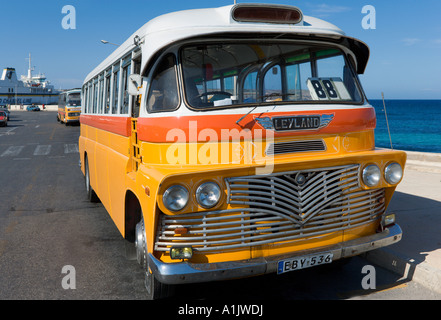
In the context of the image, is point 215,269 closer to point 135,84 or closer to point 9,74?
point 135,84

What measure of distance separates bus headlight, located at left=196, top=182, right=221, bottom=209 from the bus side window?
2.80ft

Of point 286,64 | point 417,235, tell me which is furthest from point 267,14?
point 417,235

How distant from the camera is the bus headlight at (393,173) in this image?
14.2 ft

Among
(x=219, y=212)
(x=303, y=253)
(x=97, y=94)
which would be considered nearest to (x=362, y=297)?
(x=303, y=253)

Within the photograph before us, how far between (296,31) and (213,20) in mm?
806

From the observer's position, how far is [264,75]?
4.54 metres

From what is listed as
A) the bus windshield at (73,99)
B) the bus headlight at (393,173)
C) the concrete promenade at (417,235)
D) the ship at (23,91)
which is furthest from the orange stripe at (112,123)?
the ship at (23,91)

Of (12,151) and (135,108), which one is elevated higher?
(135,108)

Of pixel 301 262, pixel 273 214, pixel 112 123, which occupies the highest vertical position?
pixel 112 123

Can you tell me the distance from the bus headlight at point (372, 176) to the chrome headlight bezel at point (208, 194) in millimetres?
1522

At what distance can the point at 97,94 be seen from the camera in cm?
768

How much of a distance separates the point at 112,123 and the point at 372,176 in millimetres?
3364

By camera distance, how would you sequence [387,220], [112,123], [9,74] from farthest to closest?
[9,74] → [112,123] → [387,220]
